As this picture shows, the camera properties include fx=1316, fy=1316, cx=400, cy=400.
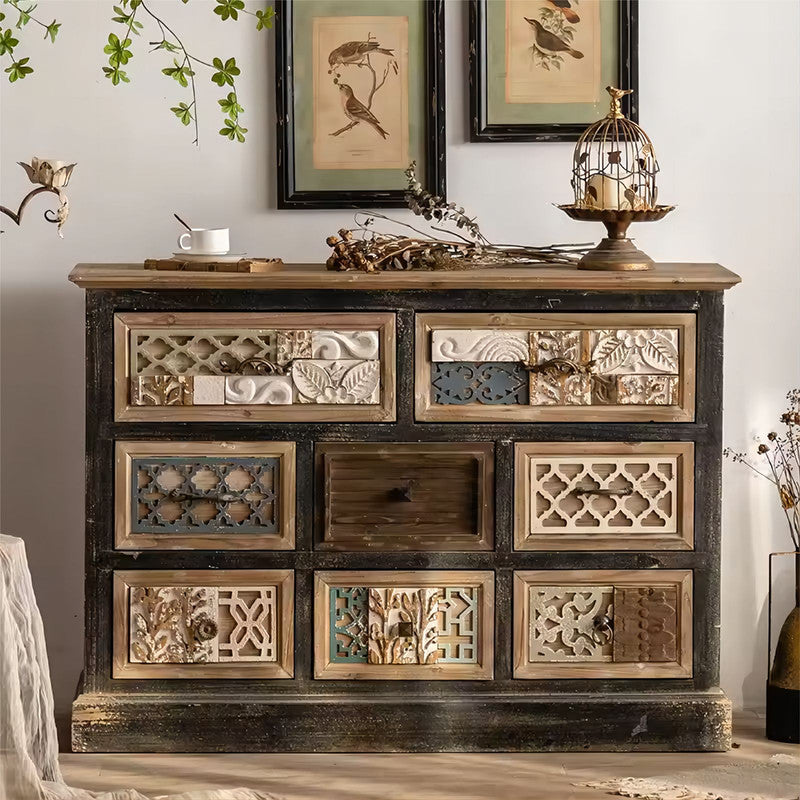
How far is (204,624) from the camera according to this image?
3016 millimetres

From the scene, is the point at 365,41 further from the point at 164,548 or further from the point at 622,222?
the point at 164,548

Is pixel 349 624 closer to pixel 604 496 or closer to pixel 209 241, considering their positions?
pixel 604 496

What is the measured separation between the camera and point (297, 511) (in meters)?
3.01

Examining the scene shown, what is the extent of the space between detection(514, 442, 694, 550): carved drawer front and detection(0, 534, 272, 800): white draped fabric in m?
0.87

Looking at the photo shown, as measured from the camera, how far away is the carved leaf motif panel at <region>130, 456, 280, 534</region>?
299 cm

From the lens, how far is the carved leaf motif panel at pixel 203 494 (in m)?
2.99

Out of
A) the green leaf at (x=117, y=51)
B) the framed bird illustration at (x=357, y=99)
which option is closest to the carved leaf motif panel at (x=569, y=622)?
the framed bird illustration at (x=357, y=99)

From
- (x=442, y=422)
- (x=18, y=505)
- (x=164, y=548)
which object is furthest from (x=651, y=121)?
(x=18, y=505)

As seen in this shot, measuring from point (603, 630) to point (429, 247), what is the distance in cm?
98

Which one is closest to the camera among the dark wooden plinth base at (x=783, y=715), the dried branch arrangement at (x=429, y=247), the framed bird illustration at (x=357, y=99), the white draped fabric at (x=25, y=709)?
the white draped fabric at (x=25, y=709)

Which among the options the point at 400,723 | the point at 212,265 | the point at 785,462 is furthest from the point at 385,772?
the point at 785,462

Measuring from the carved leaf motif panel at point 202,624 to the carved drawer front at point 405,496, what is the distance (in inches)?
8.8

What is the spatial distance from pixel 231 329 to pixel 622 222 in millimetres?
941

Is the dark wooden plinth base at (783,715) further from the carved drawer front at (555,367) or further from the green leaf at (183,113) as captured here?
the green leaf at (183,113)
